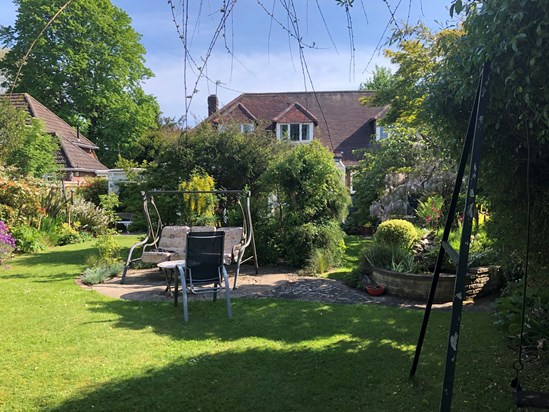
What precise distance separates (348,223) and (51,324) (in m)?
13.0

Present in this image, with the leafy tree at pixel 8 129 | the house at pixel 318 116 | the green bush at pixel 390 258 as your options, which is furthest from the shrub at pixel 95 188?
the green bush at pixel 390 258

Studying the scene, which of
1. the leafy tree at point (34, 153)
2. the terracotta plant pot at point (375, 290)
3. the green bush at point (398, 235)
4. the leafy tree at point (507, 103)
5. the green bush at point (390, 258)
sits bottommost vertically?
the terracotta plant pot at point (375, 290)

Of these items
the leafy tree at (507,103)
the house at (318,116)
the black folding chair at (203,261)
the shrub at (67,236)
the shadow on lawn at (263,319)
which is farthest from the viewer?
the house at (318,116)

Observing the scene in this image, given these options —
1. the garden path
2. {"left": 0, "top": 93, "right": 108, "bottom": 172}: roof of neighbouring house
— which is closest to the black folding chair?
the garden path

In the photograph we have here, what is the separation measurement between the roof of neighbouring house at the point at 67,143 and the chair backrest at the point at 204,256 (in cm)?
1828

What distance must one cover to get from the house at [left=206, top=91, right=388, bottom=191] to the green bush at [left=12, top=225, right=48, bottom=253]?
13551 mm

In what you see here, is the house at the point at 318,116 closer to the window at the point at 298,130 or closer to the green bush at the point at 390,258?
the window at the point at 298,130

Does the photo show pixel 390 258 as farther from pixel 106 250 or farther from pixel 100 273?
pixel 106 250

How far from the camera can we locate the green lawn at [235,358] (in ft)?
10.5

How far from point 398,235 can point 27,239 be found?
9537 millimetres

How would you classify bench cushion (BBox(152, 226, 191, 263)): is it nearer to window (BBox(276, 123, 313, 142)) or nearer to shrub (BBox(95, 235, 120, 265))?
shrub (BBox(95, 235, 120, 265))

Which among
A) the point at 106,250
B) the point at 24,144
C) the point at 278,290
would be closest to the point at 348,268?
the point at 278,290

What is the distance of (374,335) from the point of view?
15.4 feet

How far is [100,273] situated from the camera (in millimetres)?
7625
